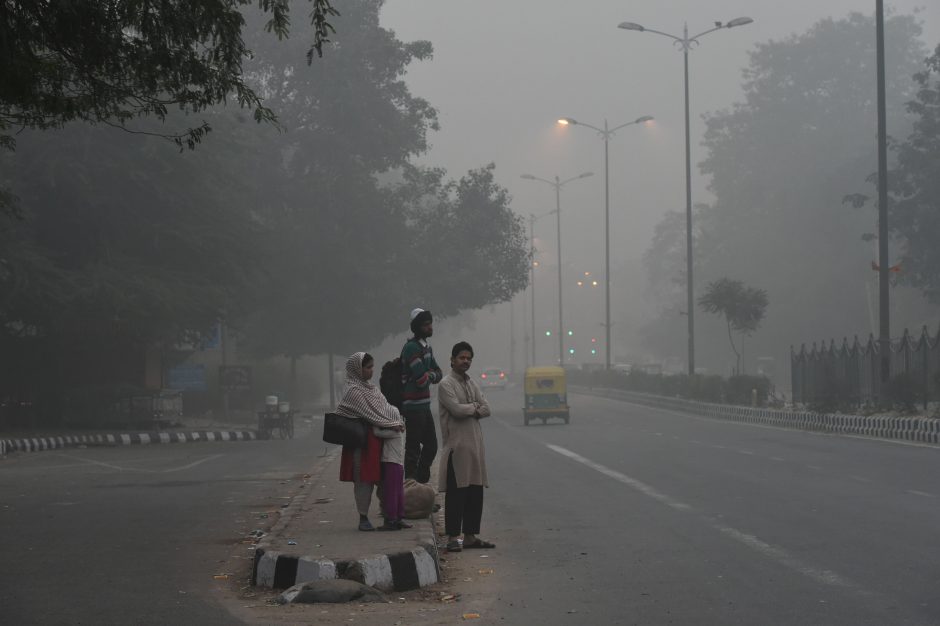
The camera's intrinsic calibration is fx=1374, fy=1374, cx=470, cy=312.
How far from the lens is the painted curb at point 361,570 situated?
967 cm

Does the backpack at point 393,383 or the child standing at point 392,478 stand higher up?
the backpack at point 393,383

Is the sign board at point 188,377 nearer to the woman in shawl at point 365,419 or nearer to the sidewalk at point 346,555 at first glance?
the sidewalk at point 346,555

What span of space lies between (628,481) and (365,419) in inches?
310

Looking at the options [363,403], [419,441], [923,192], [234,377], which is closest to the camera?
[363,403]

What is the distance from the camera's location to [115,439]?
115ft

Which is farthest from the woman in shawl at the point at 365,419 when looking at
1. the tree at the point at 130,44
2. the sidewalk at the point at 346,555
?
the tree at the point at 130,44

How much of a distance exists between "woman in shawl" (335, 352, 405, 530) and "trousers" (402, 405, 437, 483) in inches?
57.8

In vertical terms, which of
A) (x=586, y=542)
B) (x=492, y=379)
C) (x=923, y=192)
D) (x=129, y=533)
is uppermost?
(x=923, y=192)

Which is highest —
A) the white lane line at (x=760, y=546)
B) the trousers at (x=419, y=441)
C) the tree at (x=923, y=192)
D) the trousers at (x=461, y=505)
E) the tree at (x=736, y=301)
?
the tree at (x=923, y=192)

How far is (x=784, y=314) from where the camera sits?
83.6 m

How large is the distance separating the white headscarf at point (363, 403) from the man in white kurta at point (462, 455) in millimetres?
483

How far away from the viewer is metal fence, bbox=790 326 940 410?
106ft

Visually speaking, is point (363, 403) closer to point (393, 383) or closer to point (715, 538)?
point (393, 383)

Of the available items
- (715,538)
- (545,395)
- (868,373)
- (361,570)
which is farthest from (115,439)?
(361,570)
